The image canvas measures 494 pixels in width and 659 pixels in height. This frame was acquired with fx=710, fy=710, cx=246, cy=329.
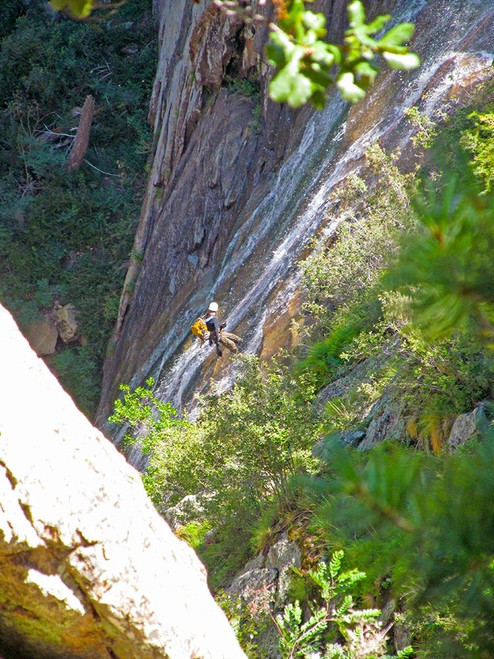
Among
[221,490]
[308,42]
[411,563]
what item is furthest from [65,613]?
[221,490]

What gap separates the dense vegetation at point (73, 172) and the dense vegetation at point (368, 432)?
9.66 m

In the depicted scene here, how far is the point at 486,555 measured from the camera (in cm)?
255

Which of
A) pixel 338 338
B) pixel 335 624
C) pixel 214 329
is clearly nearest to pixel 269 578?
pixel 335 624

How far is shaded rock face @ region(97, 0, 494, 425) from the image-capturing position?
11.7 meters

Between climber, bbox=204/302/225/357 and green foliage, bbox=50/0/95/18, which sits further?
climber, bbox=204/302/225/357

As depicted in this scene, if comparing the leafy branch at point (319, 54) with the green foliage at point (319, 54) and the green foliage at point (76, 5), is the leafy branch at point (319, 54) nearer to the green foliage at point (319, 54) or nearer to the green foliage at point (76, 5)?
the green foliage at point (319, 54)

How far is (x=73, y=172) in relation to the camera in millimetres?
24938

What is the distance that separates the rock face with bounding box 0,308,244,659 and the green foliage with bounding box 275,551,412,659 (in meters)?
1.75

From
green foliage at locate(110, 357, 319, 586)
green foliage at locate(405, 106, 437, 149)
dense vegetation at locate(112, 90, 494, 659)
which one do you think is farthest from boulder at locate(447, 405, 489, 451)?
green foliage at locate(405, 106, 437, 149)

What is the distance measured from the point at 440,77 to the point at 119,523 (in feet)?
31.2

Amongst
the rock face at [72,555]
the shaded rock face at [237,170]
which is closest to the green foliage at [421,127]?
the shaded rock face at [237,170]

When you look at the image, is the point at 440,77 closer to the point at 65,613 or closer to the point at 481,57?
the point at 481,57

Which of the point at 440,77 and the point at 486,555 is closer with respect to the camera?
the point at 486,555

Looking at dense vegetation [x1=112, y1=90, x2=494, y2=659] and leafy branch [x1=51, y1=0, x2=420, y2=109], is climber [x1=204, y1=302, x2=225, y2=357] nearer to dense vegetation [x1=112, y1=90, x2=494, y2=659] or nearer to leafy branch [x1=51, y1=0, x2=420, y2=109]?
dense vegetation [x1=112, y1=90, x2=494, y2=659]
